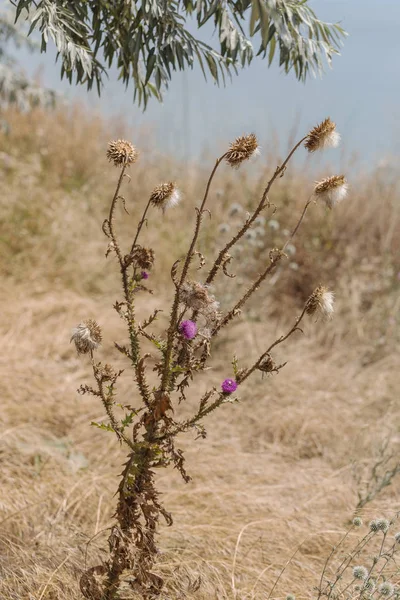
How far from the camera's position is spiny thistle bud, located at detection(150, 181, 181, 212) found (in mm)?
1634

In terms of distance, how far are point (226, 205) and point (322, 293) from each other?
14.8ft

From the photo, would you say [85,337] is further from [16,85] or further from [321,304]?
[16,85]

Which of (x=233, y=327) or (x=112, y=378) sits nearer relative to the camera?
(x=112, y=378)

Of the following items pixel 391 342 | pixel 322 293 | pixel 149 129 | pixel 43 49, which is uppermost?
pixel 149 129

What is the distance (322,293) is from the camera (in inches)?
64.0

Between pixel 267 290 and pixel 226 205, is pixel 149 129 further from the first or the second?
pixel 267 290

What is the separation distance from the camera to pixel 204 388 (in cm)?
A: 408

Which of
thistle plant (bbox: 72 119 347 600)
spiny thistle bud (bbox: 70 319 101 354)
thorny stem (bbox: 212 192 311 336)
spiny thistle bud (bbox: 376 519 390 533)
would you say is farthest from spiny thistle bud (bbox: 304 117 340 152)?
spiny thistle bud (bbox: 376 519 390 533)

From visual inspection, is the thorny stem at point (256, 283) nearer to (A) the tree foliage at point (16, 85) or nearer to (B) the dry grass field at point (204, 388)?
(B) the dry grass field at point (204, 388)

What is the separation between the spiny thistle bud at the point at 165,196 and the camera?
5.36 ft

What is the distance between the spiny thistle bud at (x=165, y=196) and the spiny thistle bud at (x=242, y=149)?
0.16 m

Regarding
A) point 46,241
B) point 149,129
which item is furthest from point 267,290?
point 149,129

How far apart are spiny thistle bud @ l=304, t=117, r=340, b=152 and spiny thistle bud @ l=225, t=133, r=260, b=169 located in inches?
5.4

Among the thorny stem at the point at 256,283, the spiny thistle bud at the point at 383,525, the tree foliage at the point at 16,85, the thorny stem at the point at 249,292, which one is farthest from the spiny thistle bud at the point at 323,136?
the tree foliage at the point at 16,85
